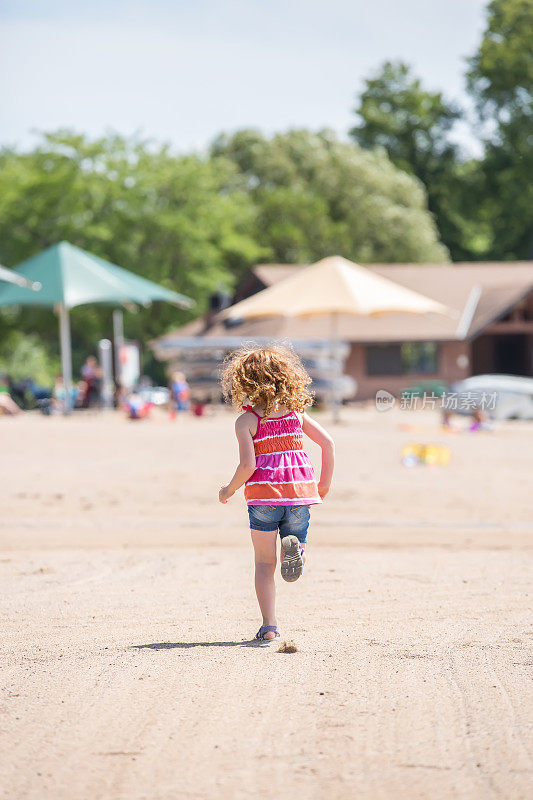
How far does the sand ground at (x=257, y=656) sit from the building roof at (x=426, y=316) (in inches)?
1077

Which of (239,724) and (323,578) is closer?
(239,724)

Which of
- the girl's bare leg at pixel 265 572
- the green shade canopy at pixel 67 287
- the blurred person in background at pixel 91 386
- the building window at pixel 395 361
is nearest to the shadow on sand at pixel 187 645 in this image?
the girl's bare leg at pixel 265 572

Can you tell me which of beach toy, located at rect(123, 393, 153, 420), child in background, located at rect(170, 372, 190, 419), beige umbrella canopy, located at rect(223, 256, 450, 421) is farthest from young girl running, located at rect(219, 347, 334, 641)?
child in background, located at rect(170, 372, 190, 419)

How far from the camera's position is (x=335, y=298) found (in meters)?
23.2

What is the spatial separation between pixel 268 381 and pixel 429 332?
3507 centimetres

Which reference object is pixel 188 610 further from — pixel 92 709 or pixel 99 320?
pixel 99 320

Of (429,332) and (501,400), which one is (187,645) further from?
(429,332)

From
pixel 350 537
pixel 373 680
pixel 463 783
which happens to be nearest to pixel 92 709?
pixel 373 680

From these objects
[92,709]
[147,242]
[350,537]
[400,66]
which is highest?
[400,66]

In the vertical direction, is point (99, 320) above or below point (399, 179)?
below

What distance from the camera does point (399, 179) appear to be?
177 ft

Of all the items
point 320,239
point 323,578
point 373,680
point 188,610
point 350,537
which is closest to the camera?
point 373,680

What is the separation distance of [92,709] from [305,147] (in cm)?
5182

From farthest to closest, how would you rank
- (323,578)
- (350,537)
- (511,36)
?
(511,36), (350,537), (323,578)
